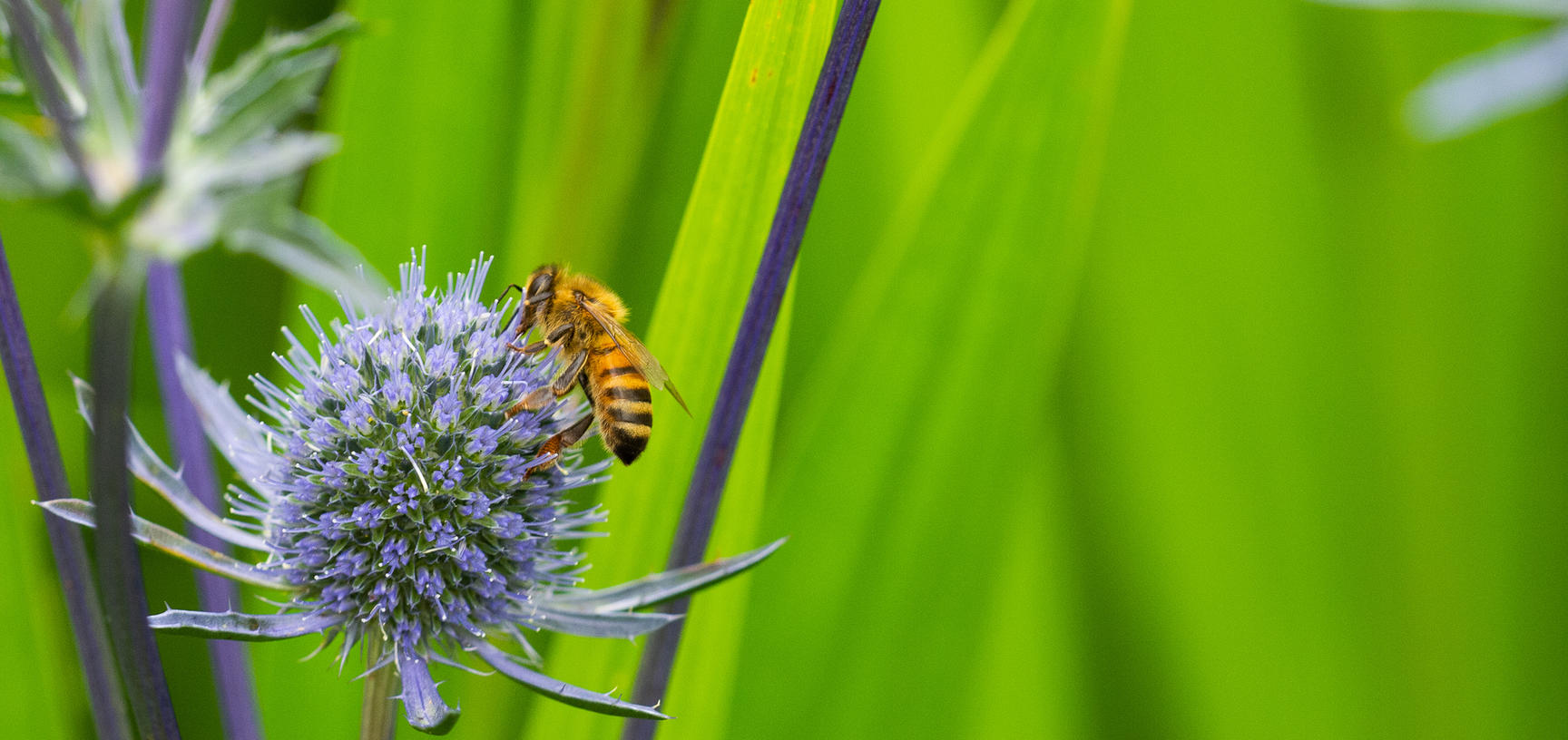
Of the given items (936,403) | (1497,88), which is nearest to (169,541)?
(936,403)

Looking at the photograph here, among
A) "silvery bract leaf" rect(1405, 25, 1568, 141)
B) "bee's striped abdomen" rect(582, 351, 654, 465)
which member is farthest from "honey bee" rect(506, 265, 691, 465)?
"silvery bract leaf" rect(1405, 25, 1568, 141)

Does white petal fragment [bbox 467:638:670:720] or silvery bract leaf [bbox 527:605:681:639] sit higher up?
silvery bract leaf [bbox 527:605:681:639]

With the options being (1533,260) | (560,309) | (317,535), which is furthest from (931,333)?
(1533,260)

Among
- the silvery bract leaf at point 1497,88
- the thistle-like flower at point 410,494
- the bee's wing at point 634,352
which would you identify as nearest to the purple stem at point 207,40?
the thistle-like flower at point 410,494

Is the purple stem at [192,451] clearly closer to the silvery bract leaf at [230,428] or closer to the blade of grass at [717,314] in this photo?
the silvery bract leaf at [230,428]

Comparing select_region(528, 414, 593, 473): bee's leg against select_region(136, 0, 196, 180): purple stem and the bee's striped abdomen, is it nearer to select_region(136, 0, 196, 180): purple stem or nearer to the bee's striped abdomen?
the bee's striped abdomen

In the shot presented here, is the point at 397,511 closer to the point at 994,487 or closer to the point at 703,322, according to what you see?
the point at 703,322
